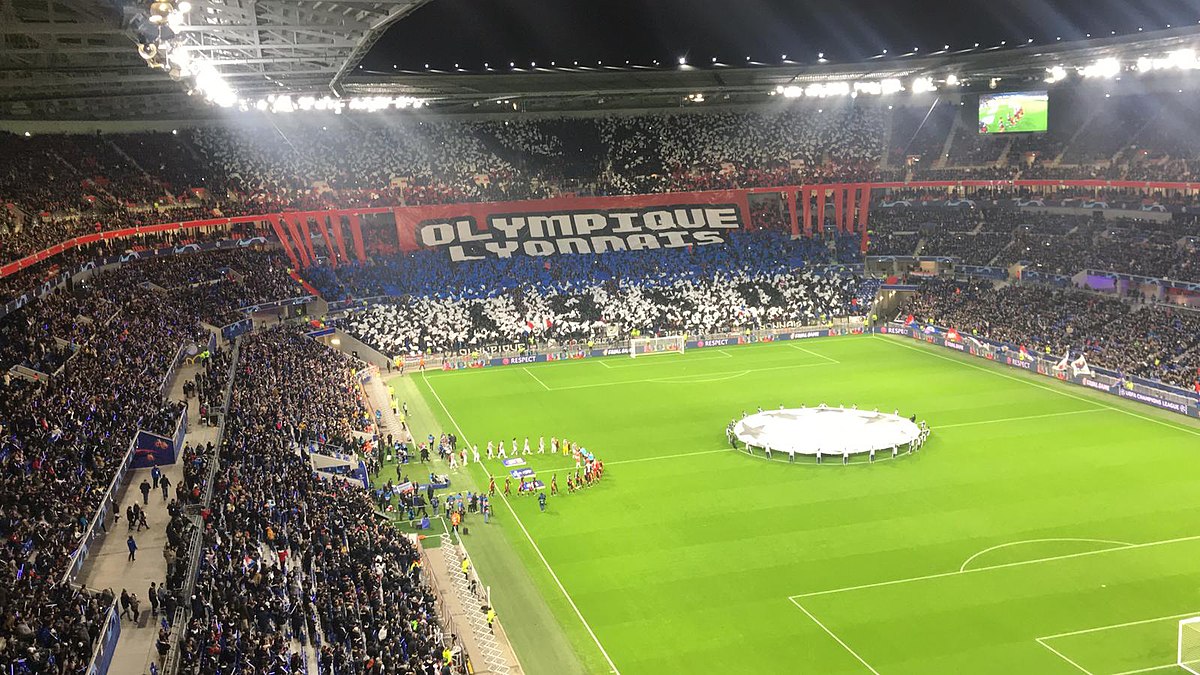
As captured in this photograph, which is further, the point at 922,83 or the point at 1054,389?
the point at 922,83

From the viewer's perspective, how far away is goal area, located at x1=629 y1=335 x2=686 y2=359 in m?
64.8

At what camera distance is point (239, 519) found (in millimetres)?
27047

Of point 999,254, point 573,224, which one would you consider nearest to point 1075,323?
point 999,254

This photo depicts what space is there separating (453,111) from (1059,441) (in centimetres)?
5486

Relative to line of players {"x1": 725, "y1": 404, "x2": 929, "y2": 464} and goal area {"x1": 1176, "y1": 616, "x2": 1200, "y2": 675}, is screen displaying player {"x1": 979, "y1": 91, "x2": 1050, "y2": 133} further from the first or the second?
goal area {"x1": 1176, "y1": 616, "x2": 1200, "y2": 675}

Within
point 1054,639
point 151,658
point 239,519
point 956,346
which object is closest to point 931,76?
point 956,346

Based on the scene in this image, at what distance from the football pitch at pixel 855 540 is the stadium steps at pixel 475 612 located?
700 mm

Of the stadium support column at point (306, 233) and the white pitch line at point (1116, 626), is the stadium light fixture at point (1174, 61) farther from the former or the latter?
the stadium support column at point (306, 233)

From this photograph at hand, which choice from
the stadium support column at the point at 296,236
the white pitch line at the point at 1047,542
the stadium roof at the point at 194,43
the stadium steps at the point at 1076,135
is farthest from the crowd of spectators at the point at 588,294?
the white pitch line at the point at 1047,542

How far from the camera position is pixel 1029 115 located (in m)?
73.8

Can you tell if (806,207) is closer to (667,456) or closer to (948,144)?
(948,144)

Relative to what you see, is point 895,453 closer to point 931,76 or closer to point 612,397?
point 612,397

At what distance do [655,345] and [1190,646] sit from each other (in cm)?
4279

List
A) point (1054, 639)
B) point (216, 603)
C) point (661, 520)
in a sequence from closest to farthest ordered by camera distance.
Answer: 1. point (216, 603)
2. point (1054, 639)
3. point (661, 520)
